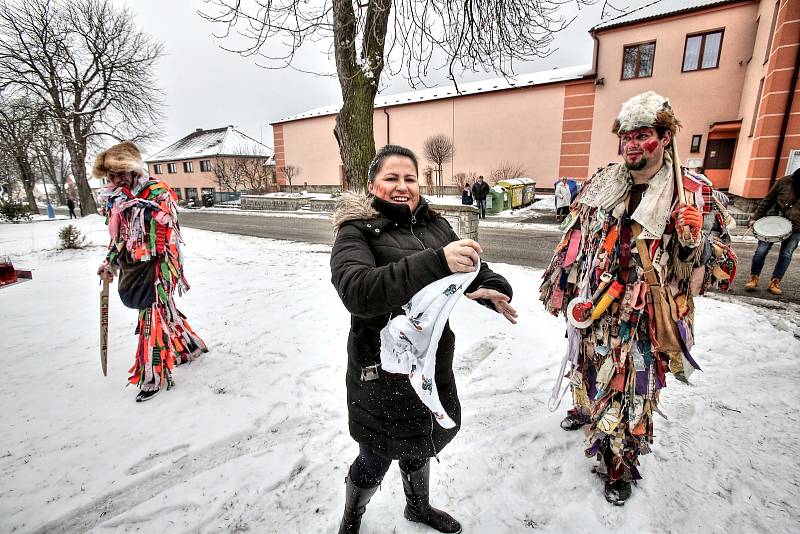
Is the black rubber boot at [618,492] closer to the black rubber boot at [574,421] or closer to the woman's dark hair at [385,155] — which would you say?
the black rubber boot at [574,421]

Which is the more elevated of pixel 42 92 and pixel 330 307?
pixel 42 92

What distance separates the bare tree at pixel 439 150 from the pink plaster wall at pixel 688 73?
8.50m

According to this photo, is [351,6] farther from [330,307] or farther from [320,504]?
[320,504]

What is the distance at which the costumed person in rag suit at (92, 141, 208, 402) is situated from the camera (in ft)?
9.34

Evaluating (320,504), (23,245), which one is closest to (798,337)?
(320,504)

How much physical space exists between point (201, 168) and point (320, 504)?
43.1 metres

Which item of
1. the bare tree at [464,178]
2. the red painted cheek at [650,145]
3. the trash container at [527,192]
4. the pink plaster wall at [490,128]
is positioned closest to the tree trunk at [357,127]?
the red painted cheek at [650,145]

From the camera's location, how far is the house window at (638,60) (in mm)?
16625

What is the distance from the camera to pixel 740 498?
197cm

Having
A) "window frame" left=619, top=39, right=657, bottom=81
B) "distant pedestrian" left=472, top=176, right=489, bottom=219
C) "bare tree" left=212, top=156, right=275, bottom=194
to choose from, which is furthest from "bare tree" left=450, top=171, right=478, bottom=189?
"bare tree" left=212, top=156, right=275, bottom=194

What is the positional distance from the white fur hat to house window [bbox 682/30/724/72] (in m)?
20.1

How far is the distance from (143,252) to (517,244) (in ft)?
26.9

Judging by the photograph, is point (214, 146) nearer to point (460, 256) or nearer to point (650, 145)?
point (650, 145)

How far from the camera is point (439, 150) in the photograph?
22.4 meters
